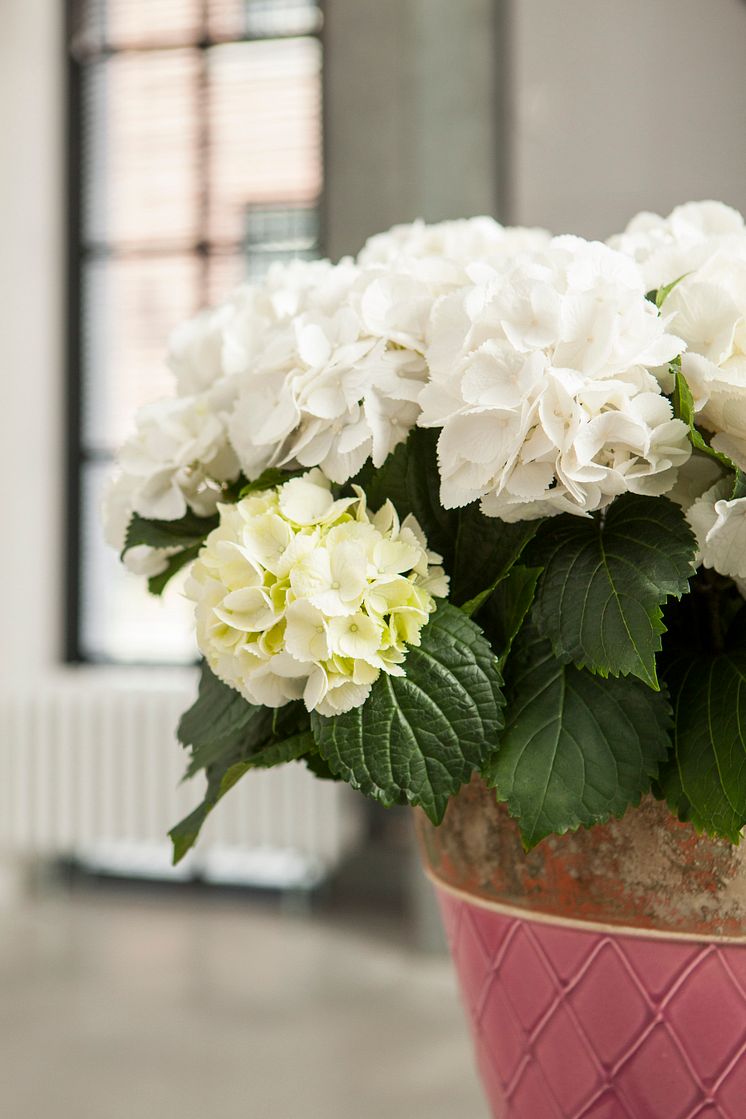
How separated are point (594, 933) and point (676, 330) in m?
0.28

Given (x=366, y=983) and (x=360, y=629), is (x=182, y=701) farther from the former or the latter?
(x=360, y=629)

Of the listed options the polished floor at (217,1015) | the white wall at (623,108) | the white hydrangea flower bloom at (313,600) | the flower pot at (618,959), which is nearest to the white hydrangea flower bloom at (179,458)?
the white hydrangea flower bloom at (313,600)

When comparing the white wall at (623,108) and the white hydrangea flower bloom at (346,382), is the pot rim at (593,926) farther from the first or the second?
the white wall at (623,108)

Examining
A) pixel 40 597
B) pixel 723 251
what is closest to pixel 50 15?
pixel 40 597

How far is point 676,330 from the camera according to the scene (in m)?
0.47

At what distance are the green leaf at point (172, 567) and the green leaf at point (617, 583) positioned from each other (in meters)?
0.24

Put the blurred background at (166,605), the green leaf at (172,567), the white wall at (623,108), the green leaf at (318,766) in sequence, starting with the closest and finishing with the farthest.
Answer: the green leaf at (318,766) < the green leaf at (172,567) < the white wall at (623,108) < the blurred background at (166,605)

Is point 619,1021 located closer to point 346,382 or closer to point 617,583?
point 617,583

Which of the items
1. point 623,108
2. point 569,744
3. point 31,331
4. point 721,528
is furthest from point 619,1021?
point 31,331

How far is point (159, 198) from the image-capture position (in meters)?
4.04

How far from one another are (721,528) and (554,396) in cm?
9

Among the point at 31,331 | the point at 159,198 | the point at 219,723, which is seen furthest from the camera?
the point at 159,198

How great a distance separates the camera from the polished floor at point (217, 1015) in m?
2.01

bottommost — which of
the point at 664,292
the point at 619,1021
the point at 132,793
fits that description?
the point at 132,793
